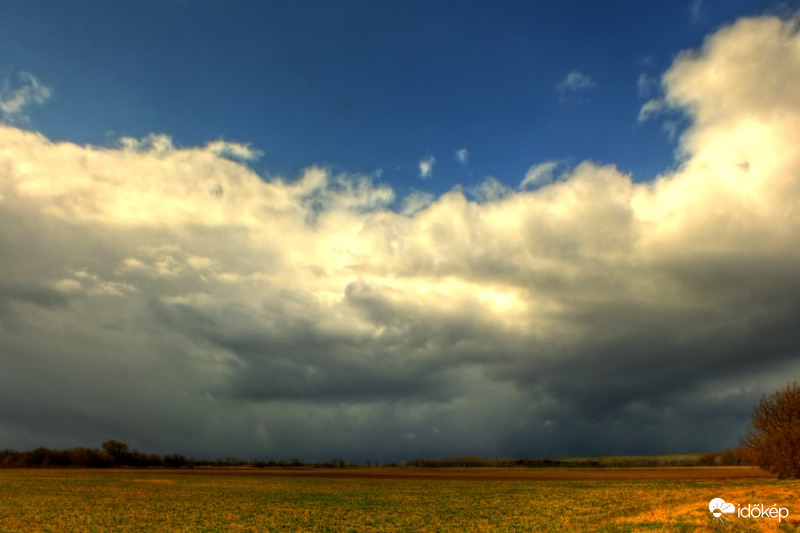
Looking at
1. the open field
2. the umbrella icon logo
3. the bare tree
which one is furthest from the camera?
the bare tree

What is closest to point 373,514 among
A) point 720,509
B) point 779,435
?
point 720,509

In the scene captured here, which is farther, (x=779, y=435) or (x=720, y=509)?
(x=779, y=435)

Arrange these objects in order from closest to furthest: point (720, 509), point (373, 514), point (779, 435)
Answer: point (720, 509) < point (373, 514) < point (779, 435)

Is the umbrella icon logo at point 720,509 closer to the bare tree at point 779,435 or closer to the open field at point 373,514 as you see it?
the open field at point 373,514

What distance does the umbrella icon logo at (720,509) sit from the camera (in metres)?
30.2

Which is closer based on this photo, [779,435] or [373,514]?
[373,514]

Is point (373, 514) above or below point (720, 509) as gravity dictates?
below

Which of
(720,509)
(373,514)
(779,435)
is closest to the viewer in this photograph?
(720,509)

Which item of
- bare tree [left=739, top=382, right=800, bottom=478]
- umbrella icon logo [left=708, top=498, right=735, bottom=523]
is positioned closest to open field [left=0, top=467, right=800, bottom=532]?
umbrella icon logo [left=708, top=498, right=735, bottom=523]

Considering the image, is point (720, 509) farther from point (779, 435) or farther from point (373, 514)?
point (779, 435)

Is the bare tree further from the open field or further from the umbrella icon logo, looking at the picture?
the umbrella icon logo

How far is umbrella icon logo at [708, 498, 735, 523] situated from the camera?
98.9 feet

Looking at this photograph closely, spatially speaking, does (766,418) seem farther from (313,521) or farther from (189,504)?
(189,504)

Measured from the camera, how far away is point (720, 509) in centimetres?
3275
